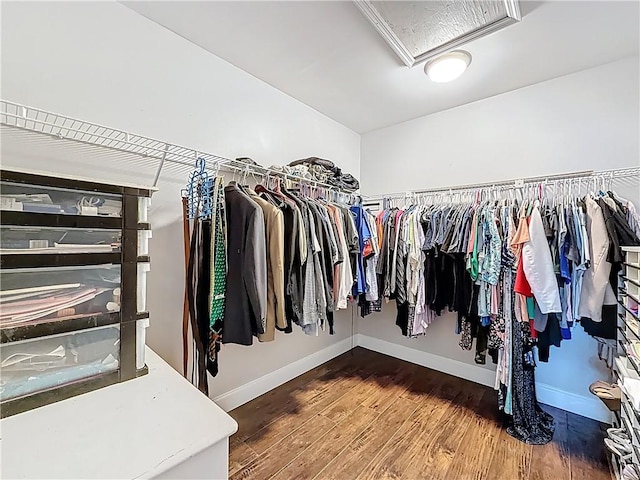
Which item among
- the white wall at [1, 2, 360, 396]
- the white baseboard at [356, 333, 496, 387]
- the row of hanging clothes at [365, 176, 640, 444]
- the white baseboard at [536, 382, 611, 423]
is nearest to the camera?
the white wall at [1, 2, 360, 396]

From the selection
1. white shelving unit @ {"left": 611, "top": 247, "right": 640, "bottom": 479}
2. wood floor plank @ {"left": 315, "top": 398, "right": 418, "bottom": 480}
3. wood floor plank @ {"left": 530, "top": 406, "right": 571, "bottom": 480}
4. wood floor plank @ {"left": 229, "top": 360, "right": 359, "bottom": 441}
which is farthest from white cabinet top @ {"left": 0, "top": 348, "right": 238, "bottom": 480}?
wood floor plank @ {"left": 530, "top": 406, "right": 571, "bottom": 480}

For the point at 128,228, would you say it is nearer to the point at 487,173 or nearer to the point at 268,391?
the point at 268,391

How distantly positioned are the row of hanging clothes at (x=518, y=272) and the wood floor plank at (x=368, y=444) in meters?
0.59

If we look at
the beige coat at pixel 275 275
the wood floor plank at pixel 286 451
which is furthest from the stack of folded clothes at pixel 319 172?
the wood floor plank at pixel 286 451

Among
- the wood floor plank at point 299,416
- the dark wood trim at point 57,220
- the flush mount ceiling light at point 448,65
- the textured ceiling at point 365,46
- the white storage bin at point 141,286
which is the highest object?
the textured ceiling at point 365,46

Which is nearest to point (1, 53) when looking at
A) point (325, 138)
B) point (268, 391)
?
point (325, 138)

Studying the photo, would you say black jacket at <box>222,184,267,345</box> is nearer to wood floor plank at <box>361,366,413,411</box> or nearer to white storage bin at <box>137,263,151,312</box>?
white storage bin at <box>137,263,151,312</box>

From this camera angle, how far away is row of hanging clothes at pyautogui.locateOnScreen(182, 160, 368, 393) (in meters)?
1.46

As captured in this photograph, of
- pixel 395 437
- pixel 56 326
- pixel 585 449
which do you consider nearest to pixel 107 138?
pixel 56 326

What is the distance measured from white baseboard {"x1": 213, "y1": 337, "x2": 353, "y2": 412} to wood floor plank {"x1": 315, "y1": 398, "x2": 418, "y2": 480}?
32.9 inches

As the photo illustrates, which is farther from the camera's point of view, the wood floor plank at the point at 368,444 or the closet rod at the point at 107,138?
the wood floor plank at the point at 368,444

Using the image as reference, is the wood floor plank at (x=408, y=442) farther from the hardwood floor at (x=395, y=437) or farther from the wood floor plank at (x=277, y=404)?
the wood floor plank at (x=277, y=404)

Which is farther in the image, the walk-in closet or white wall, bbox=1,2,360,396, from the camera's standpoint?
white wall, bbox=1,2,360,396

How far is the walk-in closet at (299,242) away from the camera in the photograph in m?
0.87
